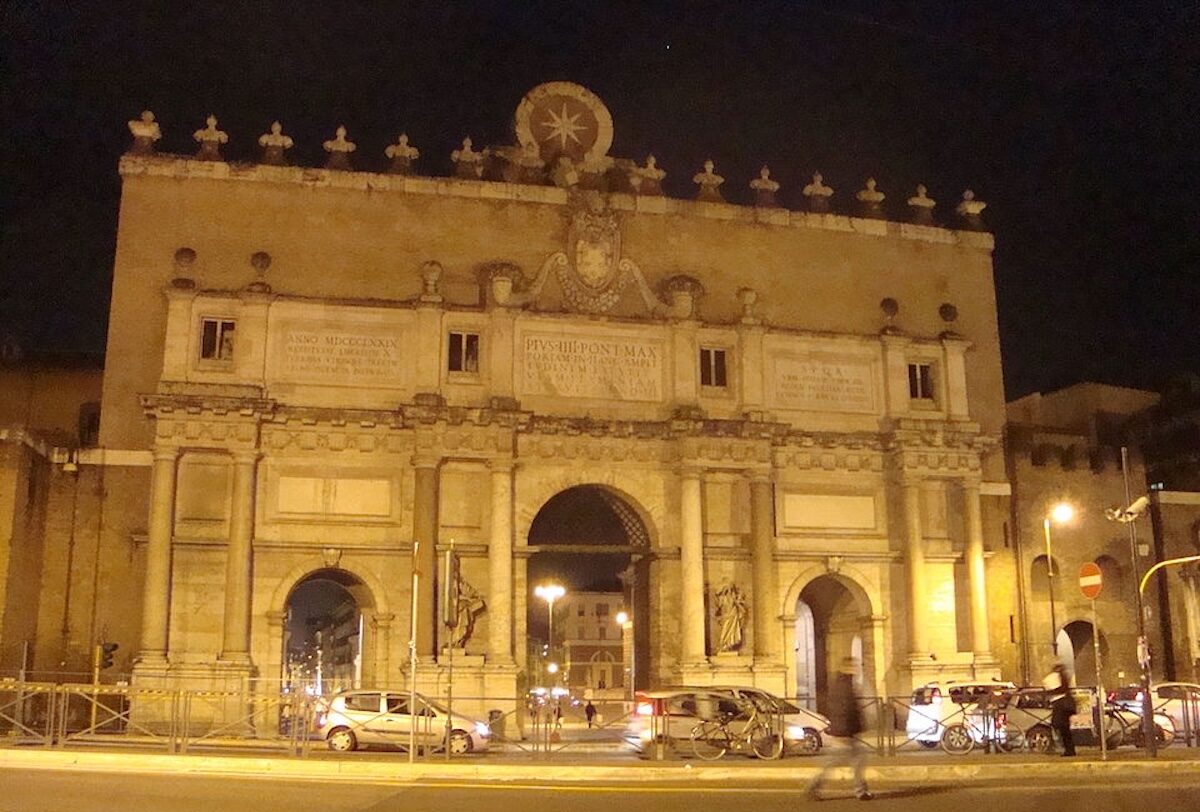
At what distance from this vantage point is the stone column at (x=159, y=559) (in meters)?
30.3

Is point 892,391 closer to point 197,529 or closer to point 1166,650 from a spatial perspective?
point 1166,650

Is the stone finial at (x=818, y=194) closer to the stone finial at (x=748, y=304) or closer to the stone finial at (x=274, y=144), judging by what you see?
the stone finial at (x=748, y=304)

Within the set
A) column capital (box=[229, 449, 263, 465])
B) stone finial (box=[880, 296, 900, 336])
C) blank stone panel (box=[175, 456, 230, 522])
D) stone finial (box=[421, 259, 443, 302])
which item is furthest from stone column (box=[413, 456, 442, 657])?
stone finial (box=[880, 296, 900, 336])

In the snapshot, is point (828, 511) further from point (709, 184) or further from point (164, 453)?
point (164, 453)

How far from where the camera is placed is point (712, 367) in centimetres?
3531

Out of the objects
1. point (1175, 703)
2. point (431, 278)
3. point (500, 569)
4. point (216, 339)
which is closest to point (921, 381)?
point (1175, 703)

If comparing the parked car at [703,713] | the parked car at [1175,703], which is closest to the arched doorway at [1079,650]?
the parked car at [1175,703]

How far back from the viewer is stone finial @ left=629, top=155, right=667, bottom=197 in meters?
36.5

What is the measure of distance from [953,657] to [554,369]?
46.1 feet

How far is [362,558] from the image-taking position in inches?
1272

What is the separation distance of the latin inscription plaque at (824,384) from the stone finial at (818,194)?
5.14m

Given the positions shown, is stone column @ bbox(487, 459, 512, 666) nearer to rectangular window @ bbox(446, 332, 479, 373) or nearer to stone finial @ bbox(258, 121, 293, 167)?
rectangular window @ bbox(446, 332, 479, 373)

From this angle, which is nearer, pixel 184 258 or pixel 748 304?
pixel 184 258

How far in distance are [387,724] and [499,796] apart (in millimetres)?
10174
